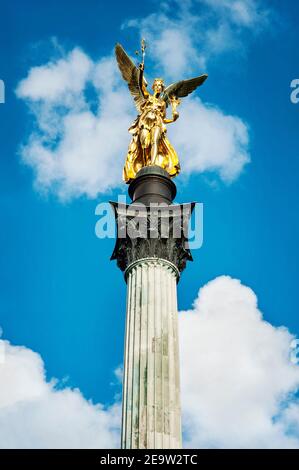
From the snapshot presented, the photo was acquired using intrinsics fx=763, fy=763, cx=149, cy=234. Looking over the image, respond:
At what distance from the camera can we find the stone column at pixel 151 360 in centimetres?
2158

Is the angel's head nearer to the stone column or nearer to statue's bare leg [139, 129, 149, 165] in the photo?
statue's bare leg [139, 129, 149, 165]

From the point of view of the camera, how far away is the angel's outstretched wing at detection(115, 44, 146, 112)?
107ft

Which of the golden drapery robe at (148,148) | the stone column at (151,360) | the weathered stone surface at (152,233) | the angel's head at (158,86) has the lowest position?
the stone column at (151,360)

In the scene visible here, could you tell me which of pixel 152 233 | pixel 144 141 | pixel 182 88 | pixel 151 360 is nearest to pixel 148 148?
pixel 144 141

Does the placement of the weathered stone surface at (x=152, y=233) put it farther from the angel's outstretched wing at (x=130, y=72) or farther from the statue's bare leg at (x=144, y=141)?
the angel's outstretched wing at (x=130, y=72)

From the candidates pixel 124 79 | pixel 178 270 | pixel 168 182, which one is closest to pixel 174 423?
pixel 178 270

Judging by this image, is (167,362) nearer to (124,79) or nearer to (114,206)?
(114,206)

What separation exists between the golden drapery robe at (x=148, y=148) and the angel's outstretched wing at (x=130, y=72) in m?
0.73

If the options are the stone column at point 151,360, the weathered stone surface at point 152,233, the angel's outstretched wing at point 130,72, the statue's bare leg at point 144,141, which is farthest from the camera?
the angel's outstretched wing at point 130,72

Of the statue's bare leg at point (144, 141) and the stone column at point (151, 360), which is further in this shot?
the statue's bare leg at point (144, 141)

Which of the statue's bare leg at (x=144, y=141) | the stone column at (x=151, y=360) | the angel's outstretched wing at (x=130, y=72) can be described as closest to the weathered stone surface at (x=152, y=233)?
the stone column at (x=151, y=360)

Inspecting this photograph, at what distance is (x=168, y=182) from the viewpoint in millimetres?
29188
